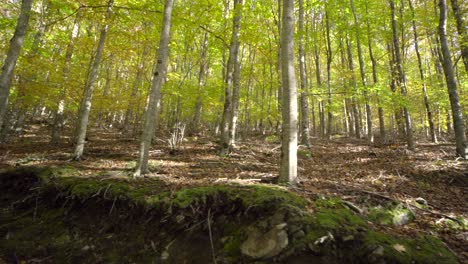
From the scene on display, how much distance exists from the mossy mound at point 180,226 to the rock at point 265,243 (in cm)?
1

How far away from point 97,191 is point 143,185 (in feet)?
2.70

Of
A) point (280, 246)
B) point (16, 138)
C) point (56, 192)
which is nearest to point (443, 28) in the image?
point (280, 246)

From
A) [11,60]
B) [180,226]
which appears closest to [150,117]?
[180,226]

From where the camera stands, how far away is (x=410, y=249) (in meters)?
2.92

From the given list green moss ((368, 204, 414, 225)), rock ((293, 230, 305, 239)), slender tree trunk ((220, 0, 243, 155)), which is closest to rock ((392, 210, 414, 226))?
green moss ((368, 204, 414, 225))

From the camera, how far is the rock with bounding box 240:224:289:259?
319cm

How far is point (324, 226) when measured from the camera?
127 inches

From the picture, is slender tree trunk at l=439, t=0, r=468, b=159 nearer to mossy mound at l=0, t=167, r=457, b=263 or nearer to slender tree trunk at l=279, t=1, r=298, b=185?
mossy mound at l=0, t=167, r=457, b=263

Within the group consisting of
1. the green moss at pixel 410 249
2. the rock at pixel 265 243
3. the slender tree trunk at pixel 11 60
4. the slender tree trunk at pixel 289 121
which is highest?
the slender tree trunk at pixel 11 60

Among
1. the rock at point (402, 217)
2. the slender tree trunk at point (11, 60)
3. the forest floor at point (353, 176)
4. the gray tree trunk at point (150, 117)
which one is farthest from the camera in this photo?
the slender tree trunk at point (11, 60)

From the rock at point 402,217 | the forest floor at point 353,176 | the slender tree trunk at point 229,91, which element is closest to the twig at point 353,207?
the forest floor at point 353,176

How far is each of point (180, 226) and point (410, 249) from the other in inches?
125

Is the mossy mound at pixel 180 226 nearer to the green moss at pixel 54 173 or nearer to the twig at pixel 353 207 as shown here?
the twig at pixel 353 207

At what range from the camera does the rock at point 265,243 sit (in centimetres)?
319
